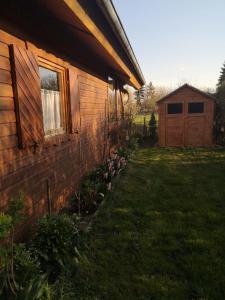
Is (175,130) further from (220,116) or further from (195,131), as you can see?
(220,116)

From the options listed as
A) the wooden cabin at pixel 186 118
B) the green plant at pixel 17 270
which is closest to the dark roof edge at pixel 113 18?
the green plant at pixel 17 270

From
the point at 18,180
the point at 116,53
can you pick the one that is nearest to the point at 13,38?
the point at 18,180

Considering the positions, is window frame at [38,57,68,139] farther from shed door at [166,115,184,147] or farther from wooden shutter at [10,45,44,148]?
shed door at [166,115,184,147]

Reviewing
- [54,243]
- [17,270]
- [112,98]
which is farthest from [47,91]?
[112,98]

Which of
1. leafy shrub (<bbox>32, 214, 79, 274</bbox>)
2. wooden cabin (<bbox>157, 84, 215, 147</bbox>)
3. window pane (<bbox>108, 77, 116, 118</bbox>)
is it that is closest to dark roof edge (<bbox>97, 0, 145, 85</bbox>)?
leafy shrub (<bbox>32, 214, 79, 274</bbox>)

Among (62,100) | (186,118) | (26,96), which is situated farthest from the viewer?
(186,118)

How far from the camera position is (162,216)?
4215 mm

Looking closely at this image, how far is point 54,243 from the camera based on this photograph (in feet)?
8.97

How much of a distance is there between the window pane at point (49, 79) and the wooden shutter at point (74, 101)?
0.28 m

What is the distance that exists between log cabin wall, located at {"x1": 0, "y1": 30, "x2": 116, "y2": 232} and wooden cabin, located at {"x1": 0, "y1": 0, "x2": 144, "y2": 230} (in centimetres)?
1

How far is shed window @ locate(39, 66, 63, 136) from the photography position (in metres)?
3.43

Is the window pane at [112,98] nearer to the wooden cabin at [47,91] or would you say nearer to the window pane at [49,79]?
the wooden cabin at [47,91]

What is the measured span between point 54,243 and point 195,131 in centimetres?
1145

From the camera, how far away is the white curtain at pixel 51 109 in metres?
3.46
